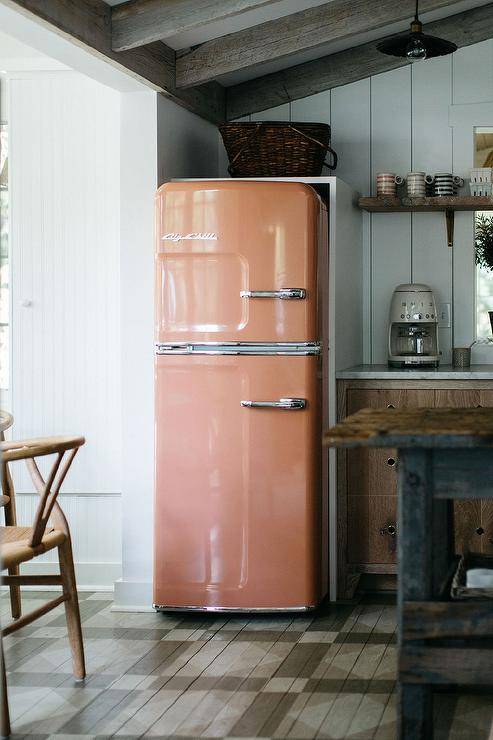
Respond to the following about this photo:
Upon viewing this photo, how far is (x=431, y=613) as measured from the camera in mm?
2469

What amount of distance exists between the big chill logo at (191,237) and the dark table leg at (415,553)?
176cm

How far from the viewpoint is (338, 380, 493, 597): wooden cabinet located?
4289 millimetres

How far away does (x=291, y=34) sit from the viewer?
13.8 ft

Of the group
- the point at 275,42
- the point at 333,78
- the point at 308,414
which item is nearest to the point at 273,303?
the point at 308,414

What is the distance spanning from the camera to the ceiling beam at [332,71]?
4.83 metres

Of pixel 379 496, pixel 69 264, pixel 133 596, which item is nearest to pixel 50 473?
pixel 133 596

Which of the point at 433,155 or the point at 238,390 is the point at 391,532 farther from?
the point at 433,155

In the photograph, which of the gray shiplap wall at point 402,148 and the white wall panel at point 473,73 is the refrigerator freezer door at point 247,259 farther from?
the white wall panel at point 473,73

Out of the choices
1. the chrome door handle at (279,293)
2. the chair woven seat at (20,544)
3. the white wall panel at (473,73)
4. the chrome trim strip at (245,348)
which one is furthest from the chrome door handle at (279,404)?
the white wall panel at (473,73)

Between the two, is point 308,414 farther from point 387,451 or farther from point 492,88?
point 492,88

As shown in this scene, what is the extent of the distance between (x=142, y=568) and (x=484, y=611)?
2039 mm

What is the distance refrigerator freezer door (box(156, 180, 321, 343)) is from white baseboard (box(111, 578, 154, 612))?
105cm

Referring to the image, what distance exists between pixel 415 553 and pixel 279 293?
1691 mm

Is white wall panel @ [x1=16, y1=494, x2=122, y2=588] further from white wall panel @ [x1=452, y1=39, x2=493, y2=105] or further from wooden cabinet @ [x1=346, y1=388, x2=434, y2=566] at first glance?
white wall panel @ [x1=452, y1=39, x2=493, y2=105]
